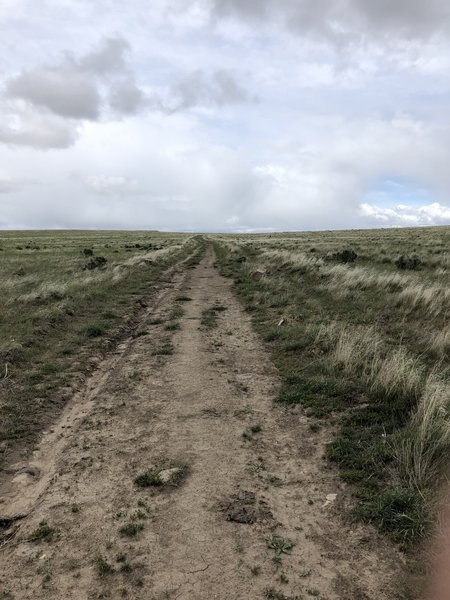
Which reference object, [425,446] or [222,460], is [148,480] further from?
[425,446]

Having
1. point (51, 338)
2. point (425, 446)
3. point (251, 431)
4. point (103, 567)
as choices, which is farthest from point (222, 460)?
point (51, 338)

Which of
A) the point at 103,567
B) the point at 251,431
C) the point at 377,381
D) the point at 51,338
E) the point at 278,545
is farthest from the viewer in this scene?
the point at 51,338

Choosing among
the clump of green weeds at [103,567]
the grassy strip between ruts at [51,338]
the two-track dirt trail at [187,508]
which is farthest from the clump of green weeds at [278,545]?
the grassy strip between ruts at [51,338]

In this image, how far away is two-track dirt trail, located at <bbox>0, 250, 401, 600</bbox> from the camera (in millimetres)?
3521

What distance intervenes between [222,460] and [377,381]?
3.05 metres

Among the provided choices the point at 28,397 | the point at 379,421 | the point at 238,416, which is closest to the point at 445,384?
the point at 379,421

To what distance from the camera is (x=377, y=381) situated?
6.96 meters

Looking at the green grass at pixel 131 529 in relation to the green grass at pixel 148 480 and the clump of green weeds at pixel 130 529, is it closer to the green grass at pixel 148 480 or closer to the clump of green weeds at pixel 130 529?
the clump of green weeds at pixel 130 529

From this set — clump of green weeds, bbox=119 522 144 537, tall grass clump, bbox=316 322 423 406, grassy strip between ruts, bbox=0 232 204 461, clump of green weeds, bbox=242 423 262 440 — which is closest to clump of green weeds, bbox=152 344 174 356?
grassy strip between ruts, bbox=0 232 204 461

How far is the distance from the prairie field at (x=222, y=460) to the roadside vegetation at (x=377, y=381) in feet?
0.10

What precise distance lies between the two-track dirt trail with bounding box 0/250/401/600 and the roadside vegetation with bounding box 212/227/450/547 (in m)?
0.36

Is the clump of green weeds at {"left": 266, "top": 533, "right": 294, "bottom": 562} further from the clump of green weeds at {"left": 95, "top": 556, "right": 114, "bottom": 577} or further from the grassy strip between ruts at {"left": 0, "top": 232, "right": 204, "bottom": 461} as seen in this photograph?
the grassy strip between ruts at {"left": 0, "top": 232, "right": 204, "bottom": 461}

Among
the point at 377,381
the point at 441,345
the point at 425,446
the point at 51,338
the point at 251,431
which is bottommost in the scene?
the point at 251,431

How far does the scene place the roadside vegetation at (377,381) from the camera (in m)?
4.51
